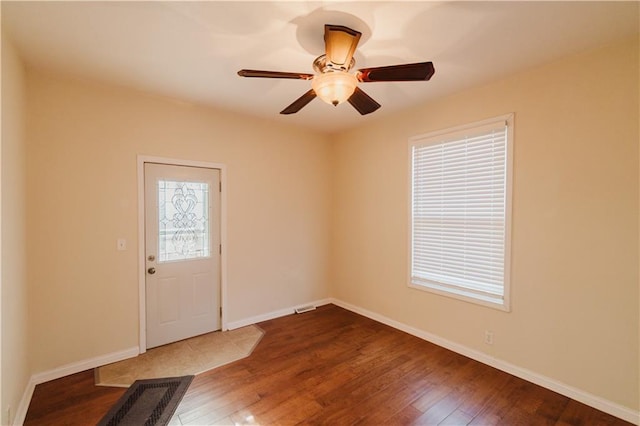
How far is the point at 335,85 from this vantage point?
5.96 ft

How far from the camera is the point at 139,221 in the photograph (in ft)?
10.0

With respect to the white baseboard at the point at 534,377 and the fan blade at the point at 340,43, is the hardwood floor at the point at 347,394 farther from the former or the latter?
the fan blade at the point at 340,43

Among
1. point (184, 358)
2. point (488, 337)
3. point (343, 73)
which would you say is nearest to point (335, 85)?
point (343, 73)

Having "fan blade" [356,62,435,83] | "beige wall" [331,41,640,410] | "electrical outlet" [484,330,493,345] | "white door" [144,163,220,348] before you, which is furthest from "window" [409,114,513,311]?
"white door" [144,163,220,348]

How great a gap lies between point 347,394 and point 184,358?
1.72 m

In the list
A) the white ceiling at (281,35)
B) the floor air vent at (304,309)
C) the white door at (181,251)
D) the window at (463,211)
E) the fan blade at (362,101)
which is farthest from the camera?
the floor air vent at (304,309)

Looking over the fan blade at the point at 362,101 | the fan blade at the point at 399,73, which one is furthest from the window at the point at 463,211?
the fan blade at the point at 399,73

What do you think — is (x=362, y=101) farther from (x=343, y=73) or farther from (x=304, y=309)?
(x=304, y=309)

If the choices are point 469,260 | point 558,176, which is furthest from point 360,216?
point 558,176

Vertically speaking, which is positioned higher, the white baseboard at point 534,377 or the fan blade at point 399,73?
the fan blade at point 399,73

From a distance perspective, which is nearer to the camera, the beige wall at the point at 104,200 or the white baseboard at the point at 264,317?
the beige wall at the point at 104,200

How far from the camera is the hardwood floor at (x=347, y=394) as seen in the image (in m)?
2.12

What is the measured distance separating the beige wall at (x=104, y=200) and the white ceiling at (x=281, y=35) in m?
0.37

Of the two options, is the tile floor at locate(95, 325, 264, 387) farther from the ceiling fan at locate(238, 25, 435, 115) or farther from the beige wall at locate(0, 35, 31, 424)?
the ceiling fan at locate(238, 25, 435, 115)
